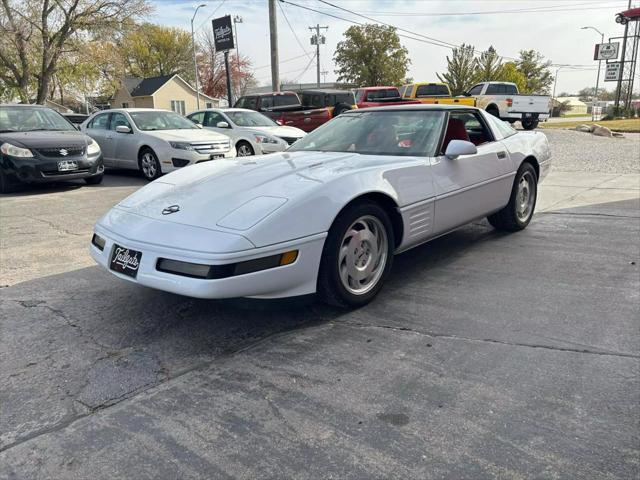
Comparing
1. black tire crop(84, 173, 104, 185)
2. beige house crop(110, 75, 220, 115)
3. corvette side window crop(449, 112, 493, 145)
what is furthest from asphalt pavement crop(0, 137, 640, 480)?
beige house crop(110, 75, 220, 115)

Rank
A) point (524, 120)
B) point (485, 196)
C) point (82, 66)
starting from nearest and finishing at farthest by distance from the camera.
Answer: point (485, 196), point (524, 120), point (82, 66)

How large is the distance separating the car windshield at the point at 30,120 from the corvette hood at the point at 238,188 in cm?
622

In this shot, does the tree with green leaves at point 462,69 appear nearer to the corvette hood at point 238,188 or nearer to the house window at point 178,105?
the house window at point 178,105

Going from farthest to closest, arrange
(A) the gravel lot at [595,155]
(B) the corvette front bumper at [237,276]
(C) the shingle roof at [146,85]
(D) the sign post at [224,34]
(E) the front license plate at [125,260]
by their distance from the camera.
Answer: (C) the shingle roof at [146,85]
(D) the sign post at [224,34]
(A) the gravel lot at [595,155]
(E) the front license plate at [125,260]
(B) the corvette front bumper at [237,276]

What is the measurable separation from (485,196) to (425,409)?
2.74m

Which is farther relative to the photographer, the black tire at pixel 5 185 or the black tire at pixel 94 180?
the black tire at pixel 94 180

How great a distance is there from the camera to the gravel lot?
10.3 meters

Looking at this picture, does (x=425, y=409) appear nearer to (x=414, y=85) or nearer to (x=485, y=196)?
(x=485, y=196)

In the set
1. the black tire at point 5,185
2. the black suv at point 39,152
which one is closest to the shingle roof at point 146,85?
the black suv at point 39,152

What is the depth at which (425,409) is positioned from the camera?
7.61ft

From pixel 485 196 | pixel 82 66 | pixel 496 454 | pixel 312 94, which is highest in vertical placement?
pixel 82 66

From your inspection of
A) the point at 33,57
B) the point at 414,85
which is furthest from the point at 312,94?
the point at 33,57

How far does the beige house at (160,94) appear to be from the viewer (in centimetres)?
5050

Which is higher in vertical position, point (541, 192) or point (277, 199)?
point (277, 199)
